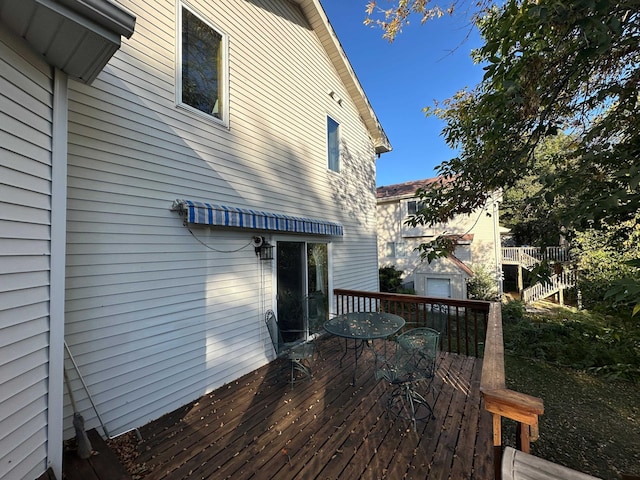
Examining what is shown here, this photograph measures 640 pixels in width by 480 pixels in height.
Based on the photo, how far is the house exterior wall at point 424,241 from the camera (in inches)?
499

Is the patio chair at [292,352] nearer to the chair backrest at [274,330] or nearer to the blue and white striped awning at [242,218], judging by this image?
the chair backrest at [274,330]

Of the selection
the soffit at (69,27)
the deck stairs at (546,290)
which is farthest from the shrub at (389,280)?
the soffit at (69,27)

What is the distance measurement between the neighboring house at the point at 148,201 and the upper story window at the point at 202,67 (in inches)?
0.9

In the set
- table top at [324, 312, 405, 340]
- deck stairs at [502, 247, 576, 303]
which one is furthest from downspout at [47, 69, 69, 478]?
deck stairs at [502, 247, 576, 303]

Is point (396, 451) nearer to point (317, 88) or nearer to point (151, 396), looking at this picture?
point (151, 396)

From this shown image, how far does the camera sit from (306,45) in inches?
241

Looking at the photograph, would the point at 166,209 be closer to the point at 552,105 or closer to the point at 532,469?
Result: the point at 532,469

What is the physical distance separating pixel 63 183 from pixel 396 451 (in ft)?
11.8

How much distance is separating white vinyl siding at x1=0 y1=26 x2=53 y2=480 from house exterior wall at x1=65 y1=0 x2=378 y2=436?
767 millimetres

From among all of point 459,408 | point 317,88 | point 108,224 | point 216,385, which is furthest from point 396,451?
point 317,88

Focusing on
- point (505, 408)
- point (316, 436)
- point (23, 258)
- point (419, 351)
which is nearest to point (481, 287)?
point (419, 351)

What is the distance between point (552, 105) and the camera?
2.65m

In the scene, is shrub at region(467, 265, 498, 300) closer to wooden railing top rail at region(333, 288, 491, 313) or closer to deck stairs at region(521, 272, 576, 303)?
deck stairs at region(521, 272, 576, 303)

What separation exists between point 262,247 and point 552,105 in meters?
3.96
